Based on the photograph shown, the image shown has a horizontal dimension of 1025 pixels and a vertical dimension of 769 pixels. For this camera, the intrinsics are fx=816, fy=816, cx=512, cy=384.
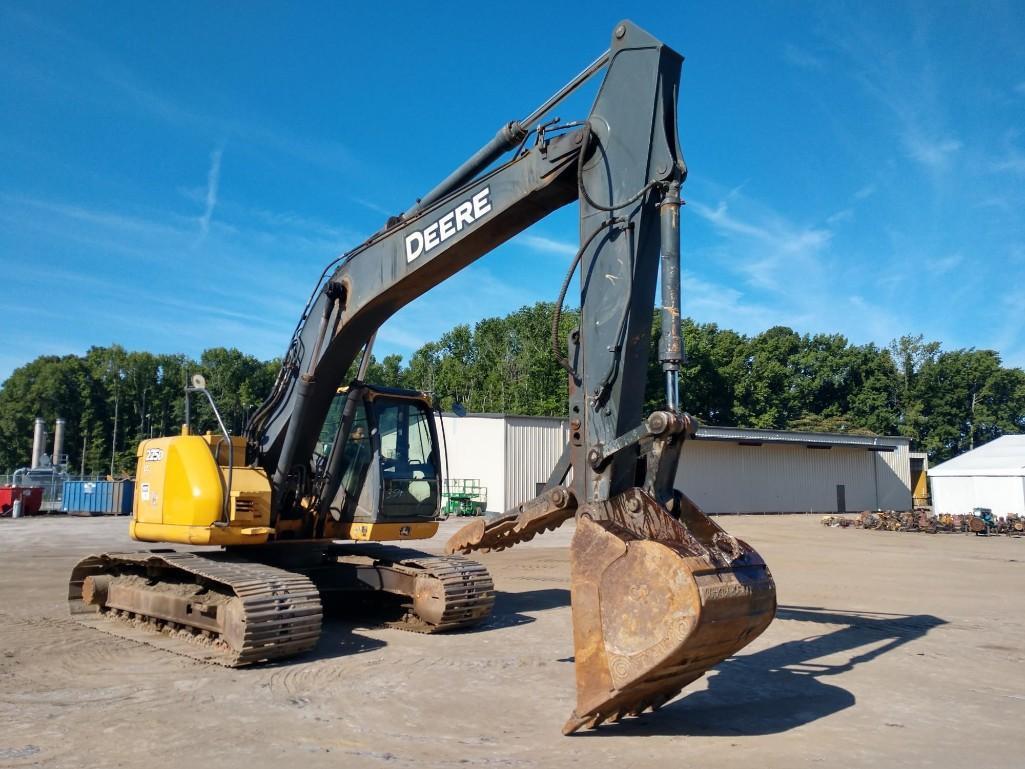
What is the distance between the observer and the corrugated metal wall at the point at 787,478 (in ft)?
129

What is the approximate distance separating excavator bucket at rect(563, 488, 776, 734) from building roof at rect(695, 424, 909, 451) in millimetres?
32092

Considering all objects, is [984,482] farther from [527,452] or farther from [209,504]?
[209,504]

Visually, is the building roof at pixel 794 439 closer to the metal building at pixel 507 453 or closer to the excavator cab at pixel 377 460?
the metal building at pixel 507 453

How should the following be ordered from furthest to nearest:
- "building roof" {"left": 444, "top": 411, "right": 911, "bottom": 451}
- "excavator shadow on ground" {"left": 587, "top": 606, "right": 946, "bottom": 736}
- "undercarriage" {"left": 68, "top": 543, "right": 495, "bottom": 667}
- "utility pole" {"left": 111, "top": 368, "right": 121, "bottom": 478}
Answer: "utility pole" {"left": 111, "top": 368, "right": 121, "bottom": 478} → "building roof" {"left": 444, "top": 411, "right": 911, "bottom": 451} → "undercarriage" {"left": 68, "top": 543, "right": 495, "bottom": 667} → "excavator shadow on ground" {"left": 587, "top": 606, "right": 946, "bottom": 736}

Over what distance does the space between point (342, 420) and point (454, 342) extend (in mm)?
71684

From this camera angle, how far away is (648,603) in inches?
186

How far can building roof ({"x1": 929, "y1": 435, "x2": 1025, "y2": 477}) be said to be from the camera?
3578 cm

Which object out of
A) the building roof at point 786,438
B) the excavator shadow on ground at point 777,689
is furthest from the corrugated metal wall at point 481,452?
the excavator shadow on ground at point 777,689

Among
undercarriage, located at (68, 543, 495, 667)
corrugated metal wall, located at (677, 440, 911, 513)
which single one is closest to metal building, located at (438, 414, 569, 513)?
corrugated metal wall, located at (677, 440, 911, 513)

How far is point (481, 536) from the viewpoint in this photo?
6.73 meters

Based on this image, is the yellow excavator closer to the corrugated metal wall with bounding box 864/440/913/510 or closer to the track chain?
the track chain

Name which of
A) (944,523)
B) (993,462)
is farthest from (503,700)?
(993,462)

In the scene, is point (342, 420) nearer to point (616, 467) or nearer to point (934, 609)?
point (616, 467)

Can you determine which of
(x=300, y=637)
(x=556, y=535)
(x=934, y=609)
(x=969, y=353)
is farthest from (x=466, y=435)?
(x=969, y=353)
